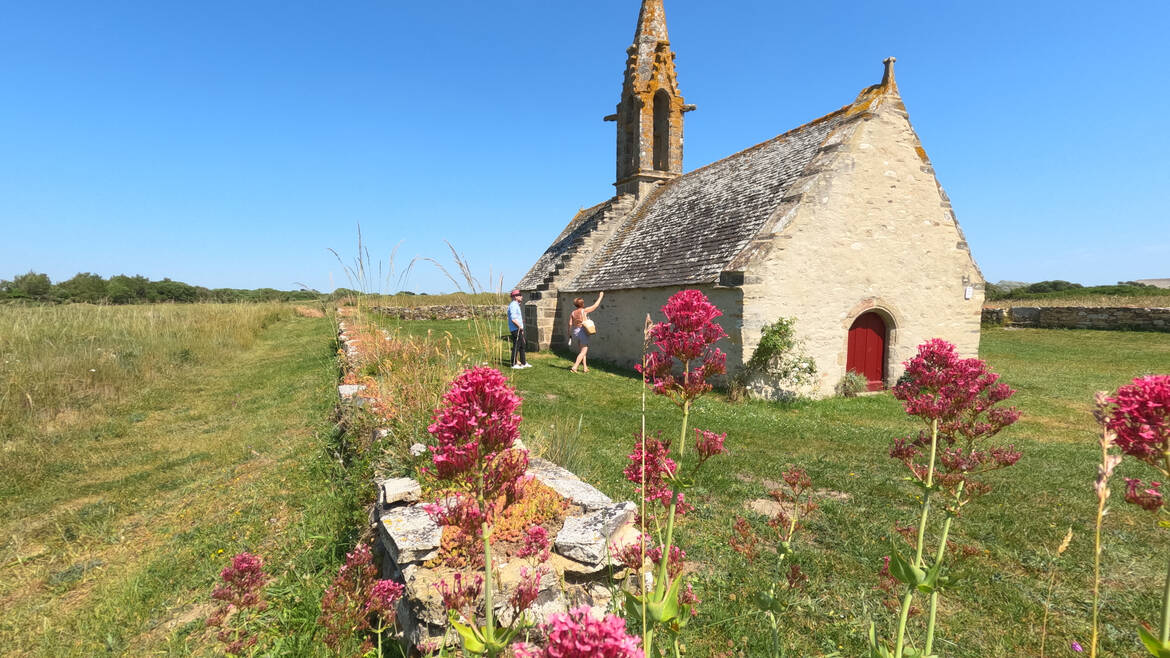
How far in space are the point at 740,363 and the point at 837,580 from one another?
268 inches

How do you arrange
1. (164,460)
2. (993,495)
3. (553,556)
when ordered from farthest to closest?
(164,460), (993,495), (553,556)

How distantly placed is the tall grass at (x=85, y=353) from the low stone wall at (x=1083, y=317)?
3224cm

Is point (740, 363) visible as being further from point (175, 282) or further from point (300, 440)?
point (175, 282)

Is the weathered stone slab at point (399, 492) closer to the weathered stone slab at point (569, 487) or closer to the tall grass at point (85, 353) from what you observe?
the weathered stone slab at point (569, 487)

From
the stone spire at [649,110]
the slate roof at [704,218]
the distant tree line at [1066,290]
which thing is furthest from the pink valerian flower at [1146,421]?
the distant tree line at [1066,290]

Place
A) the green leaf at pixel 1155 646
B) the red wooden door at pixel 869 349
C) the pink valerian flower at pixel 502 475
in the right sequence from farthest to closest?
the red wooden door at pixel 869 349
the pink valerian flower at pixel 502 475
the green leaf at pixel 1155 646

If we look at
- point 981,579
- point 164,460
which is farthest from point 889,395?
point 164,460

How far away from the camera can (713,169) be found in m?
16.6

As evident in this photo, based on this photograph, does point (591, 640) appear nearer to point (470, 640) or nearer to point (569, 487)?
point (470, 640)

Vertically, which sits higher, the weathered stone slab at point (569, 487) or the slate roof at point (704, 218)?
the slate roof at point (704, 218)

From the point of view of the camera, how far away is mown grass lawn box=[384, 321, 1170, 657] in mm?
3461

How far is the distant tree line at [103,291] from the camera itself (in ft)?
76.9

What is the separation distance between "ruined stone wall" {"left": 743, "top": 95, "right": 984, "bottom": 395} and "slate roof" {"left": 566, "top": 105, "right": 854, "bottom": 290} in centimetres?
80

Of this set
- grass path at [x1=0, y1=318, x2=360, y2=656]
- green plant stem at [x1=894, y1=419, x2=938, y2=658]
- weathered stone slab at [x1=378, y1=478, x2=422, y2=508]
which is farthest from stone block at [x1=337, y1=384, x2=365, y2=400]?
green plant stem at [x1=894, y1=419, x2=938, y2=658]
